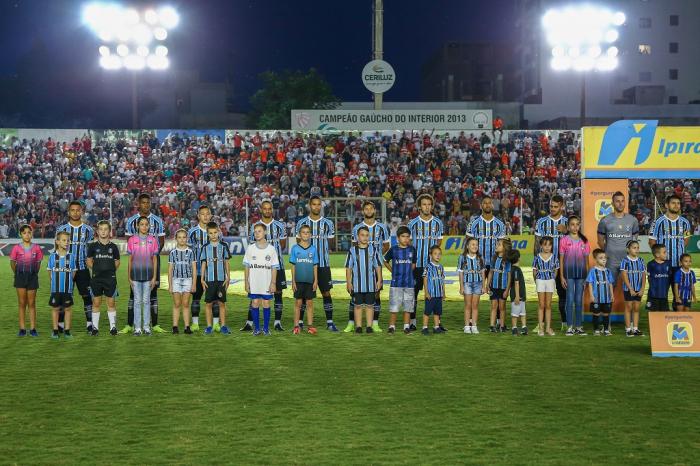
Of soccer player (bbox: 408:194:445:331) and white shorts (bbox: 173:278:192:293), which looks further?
soccer player (bbox: 408:194:445:331)

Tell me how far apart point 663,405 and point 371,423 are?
2984mm

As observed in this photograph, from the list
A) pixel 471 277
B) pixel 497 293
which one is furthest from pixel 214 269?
pixel 497 293

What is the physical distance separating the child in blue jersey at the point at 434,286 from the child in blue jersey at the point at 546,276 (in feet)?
4.82

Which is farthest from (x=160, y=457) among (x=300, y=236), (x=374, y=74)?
(x=374, y=74)

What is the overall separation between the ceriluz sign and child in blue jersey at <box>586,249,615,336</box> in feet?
86.9

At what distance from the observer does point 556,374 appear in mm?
10859

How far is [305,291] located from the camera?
48.2ft

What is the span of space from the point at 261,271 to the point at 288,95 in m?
70.7

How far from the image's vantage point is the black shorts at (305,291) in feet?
48.1

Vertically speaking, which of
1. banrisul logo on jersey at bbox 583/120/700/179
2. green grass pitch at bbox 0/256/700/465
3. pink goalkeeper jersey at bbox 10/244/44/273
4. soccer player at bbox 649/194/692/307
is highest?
banrisul logo on jersey at bbox 583/120/700/179

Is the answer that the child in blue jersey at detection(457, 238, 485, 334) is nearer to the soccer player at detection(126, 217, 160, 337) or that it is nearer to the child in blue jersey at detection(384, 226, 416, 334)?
the child in blue jersey at detection(384, 226, 416, 334)

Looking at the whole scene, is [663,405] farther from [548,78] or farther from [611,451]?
[548,78]

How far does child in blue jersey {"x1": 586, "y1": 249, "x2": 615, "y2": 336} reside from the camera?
47.2ft

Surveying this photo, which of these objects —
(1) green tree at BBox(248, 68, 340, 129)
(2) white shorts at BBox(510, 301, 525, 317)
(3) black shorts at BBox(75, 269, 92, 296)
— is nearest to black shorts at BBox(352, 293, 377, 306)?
(2) white shorts at BBox(510, 301, 525, 317)
